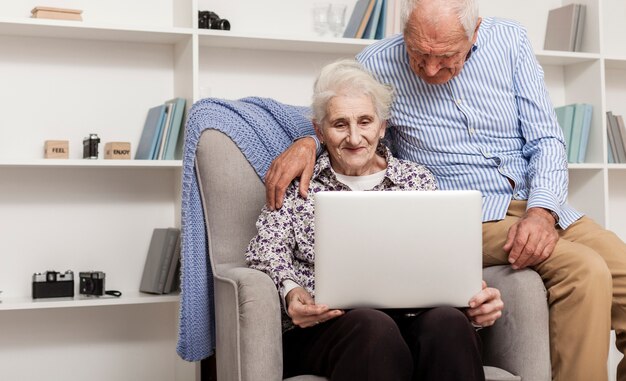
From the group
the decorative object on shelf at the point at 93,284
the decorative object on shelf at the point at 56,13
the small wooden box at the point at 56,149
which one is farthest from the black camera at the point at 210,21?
the decorative object on shelf at the point at 93,284

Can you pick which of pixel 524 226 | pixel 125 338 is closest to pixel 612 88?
pixel 524 226

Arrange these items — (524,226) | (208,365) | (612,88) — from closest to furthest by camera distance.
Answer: (524,226), (208,365), (612,88)

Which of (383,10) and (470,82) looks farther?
(383,10)

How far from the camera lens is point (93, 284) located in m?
2.97

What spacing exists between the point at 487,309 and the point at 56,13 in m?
1.88

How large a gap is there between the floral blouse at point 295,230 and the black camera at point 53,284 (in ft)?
3.95

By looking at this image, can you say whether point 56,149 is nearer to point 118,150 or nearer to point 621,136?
point 118,150

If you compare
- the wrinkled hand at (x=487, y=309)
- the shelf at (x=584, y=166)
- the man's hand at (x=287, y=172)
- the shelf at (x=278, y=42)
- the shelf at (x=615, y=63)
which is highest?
the shelf at (x=278, y=42)

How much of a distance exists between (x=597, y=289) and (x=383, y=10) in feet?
5.51

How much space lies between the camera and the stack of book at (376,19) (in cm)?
318

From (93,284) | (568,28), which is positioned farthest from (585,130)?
(93,284)

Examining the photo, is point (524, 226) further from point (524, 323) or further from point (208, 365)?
point (208, 365)

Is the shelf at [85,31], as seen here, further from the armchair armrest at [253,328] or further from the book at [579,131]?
the book at [579,131]

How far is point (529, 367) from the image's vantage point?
179 centimetres
